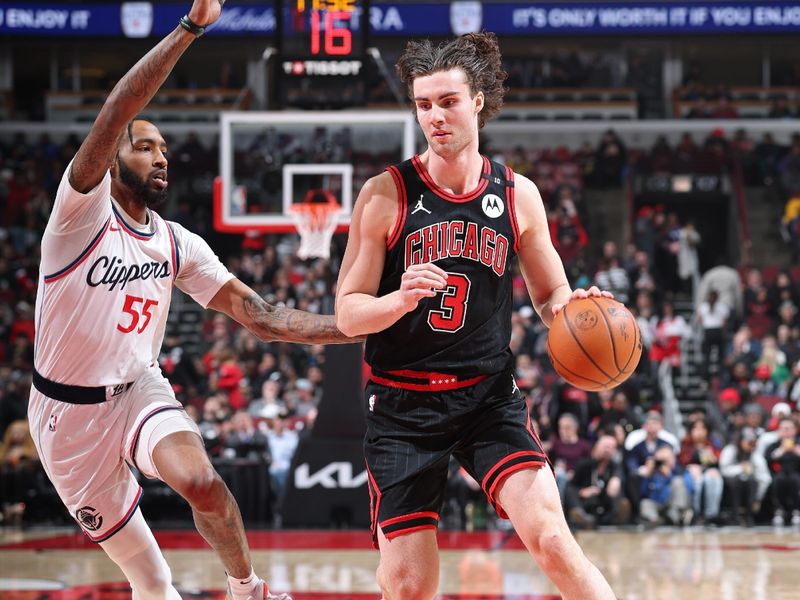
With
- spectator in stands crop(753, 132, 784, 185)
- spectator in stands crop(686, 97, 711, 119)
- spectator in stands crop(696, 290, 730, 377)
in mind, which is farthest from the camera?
spectator in stands crop(686, 97, 711, 119)

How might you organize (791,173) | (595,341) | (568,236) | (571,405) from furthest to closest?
(791,173) < (568,236) < (571,405) < (595,341)

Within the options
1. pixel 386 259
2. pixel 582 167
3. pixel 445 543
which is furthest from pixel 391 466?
pixel 582 167

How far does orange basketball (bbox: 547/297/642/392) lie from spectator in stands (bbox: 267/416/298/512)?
868cm

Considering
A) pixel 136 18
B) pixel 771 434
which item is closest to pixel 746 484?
pixel 771 434

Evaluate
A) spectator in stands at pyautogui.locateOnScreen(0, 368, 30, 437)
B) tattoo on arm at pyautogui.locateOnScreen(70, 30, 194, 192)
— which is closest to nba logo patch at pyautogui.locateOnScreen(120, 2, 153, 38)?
spectator in stands at pyautogui.locateOnScreen(0, 368, 30, 437)

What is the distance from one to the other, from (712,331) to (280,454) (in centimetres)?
718

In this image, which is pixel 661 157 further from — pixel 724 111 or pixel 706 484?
pixel 706 484

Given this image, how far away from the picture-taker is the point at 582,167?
856 inches

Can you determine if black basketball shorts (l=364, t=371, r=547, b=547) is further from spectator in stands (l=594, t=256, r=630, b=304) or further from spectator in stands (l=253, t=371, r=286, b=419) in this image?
spectator in stands (l=594, t=256, r=630, b=304)

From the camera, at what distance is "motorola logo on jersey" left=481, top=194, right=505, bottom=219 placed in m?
4.45

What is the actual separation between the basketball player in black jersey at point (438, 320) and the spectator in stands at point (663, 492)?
8.31m

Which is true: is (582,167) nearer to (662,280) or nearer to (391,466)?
(662,280)

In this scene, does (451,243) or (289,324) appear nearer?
(451,243)

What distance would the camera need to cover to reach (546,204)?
2067 cm
